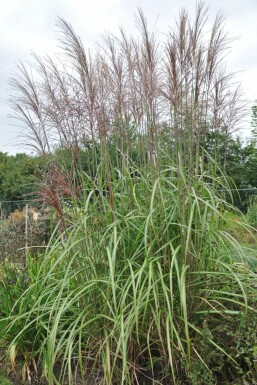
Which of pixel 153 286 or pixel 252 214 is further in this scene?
pixel 252 214

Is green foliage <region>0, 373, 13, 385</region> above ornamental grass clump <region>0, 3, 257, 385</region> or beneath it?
beneath

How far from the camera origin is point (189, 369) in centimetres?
285

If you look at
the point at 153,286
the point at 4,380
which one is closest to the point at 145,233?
the point at 153,286

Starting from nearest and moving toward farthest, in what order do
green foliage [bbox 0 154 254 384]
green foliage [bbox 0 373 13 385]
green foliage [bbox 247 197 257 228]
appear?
green foliage [bbox 0 154 254 384], green foliage [bbox 0 373 13 385], green foliage [bbox 247 197 257 228]

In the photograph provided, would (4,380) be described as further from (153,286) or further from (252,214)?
(252,214)

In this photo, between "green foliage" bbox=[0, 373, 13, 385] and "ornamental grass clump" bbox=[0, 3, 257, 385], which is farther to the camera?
"green foliage" bbox=[0, 373, 13, 385]

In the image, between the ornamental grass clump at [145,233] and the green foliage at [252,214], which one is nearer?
the ornamental grass clump at [145,233]

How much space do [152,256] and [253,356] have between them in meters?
0.84

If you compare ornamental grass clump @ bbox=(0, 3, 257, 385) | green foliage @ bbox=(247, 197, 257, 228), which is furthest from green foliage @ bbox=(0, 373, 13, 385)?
green foliage @ bbox=(247, 197, 257, 228)

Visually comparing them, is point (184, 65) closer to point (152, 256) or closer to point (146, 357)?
point (152, 256)

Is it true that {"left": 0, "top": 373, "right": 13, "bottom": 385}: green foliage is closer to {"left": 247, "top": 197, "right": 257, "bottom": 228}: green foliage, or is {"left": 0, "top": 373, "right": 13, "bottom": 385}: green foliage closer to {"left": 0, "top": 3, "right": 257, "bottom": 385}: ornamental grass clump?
{"left": 0, "top": 3, "right": 257, "bottom": 385}: ornamental grass clump

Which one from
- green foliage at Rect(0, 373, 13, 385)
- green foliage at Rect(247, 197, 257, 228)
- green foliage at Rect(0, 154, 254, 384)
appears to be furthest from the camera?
green foliage at Rect(247, 197, 257, 228)

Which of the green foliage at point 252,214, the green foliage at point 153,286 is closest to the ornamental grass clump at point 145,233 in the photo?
the green foliage at point 153,286

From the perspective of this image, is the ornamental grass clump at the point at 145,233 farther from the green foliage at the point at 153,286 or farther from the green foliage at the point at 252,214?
the green foliage at the point at 252,214
